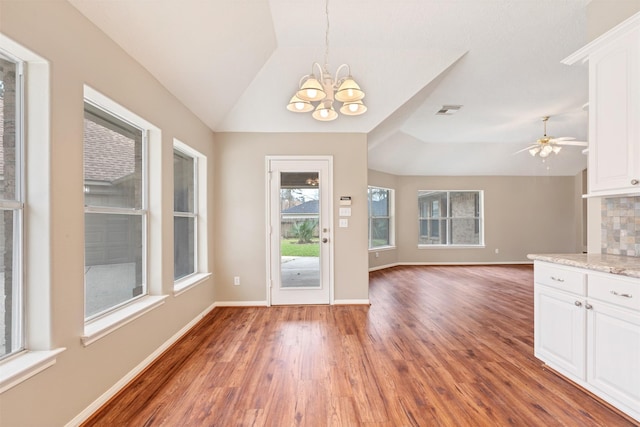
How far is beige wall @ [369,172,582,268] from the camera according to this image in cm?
777

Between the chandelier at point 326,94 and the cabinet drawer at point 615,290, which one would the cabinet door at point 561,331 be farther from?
the chandelier at point 326,94

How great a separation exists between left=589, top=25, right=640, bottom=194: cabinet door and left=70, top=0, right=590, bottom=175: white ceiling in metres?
0.81

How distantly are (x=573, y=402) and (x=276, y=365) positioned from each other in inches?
83.9

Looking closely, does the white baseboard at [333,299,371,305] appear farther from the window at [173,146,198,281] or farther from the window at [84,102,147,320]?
the window at [84,102,147,320]

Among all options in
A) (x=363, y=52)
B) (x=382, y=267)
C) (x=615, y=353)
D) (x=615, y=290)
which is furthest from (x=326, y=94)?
(x=382, y=267)

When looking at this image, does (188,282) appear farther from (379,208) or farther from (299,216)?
(379,208)

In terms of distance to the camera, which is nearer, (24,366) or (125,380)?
(24,366)

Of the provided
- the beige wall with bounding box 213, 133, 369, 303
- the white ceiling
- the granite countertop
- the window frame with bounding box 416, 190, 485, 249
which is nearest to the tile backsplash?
the granite countertop

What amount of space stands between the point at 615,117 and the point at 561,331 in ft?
5.19

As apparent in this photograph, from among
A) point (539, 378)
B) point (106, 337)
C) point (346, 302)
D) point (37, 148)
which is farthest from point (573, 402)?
point (37, 148)

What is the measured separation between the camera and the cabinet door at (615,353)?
172 cm

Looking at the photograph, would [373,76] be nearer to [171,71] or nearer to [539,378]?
[171,71]

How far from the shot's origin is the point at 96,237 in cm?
212

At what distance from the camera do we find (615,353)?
1824 millimetres
